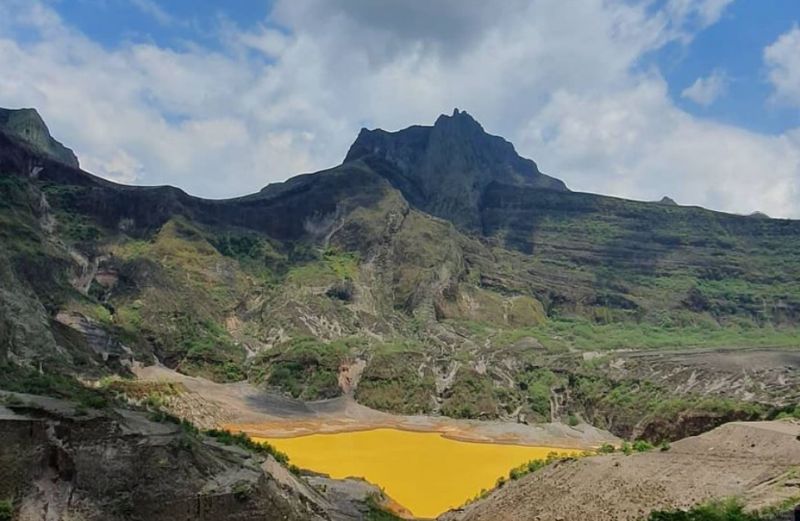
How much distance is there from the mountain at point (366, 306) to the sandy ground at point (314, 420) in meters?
3.70

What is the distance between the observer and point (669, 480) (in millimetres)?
32719

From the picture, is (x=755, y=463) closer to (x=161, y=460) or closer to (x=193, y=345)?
(x=161, y=460)

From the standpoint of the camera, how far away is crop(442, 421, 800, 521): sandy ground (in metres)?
30.0

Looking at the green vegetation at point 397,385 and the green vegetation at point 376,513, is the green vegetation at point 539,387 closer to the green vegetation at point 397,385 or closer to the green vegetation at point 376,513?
the green vegetation at point 397,385

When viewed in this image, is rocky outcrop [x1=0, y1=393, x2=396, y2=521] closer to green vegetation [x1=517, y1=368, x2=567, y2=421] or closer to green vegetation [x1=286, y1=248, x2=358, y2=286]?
green vegetation [x1=517, y1=368, x2=567, y2=421]

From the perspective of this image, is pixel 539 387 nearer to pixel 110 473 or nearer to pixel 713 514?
pixel 713 514

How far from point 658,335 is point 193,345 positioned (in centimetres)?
9592

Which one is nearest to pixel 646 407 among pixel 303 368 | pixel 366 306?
pixel 303 368

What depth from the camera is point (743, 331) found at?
16188cm

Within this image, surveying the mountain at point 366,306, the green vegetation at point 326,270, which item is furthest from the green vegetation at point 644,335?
the green vegetation at point 326,270

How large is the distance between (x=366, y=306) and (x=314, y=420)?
55.2 metres

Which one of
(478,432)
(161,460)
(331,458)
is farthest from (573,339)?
(161,460)

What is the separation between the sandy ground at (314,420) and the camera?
9356cm

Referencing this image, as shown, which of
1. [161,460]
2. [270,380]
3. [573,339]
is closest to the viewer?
[161,460]
